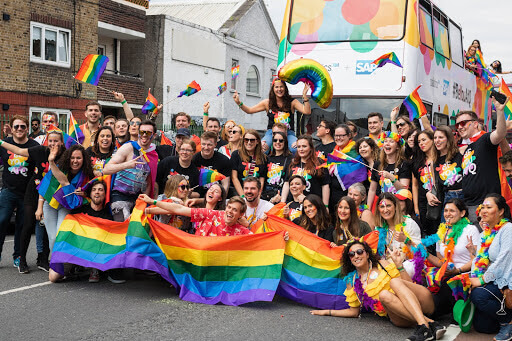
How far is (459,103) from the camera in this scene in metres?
13.8

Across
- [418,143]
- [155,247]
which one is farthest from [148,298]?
[418,143]

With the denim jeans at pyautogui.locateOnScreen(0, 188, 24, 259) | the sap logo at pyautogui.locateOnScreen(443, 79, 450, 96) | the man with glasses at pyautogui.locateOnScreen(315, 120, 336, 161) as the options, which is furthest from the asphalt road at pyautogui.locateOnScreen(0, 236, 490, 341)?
the sap logo at pyautogui.locateOnScreen(443, 79, 450, 96)

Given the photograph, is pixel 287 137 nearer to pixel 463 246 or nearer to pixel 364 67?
pixel 364 67

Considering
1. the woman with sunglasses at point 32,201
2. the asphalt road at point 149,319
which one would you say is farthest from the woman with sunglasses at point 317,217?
the woman with sunglasses at point 32,201

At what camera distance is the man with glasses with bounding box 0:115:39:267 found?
26.7ft

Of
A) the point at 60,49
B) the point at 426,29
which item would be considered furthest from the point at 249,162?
the point at 60,49

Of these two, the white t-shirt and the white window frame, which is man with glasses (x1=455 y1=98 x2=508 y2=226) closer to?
the white t-shirt

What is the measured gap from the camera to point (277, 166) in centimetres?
823

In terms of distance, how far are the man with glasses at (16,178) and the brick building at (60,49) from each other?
9261 millimetres

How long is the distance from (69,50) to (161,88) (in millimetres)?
4981

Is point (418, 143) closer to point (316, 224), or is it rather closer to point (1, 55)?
point (316, 224)

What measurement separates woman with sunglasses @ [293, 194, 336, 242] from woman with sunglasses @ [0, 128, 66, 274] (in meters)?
3.16

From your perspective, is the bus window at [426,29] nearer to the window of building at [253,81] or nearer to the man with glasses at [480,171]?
the man with glasses at [480,171]

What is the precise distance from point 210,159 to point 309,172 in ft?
4.24
